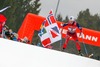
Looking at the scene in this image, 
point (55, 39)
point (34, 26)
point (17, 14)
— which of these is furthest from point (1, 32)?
point (17, 14)

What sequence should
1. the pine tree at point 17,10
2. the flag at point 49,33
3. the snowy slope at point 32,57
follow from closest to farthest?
the snowy slope at point 32,57 < the flag at point 49,33 < the pine tree at point 17,10

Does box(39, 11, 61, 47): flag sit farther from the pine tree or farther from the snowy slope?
A: the pine tree

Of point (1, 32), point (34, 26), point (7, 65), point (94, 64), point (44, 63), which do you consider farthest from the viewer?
point (34, 26)

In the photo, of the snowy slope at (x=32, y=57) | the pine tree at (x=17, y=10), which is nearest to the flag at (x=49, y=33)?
the snowy slope at (x=32, y=57)

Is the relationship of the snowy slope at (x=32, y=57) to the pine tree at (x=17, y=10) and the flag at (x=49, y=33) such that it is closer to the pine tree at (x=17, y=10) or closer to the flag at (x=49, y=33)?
the flag at (x=49, y=33)

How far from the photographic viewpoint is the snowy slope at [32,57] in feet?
20.8

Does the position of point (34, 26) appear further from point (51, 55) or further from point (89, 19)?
point (89, 19)

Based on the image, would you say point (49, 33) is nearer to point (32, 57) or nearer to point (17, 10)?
point (32, 57)

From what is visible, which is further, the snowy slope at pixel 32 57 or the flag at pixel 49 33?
the flag at pixel 49 33

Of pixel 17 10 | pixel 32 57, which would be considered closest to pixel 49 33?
pixel 32 57

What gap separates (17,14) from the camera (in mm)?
53719

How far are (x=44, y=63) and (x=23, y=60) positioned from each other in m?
0.38

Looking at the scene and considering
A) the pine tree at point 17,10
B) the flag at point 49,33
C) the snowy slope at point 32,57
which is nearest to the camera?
the snowy slope at point 32,57

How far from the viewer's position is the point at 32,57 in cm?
657
